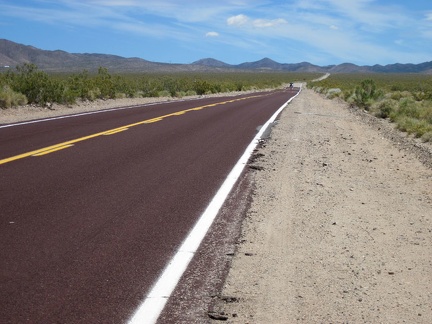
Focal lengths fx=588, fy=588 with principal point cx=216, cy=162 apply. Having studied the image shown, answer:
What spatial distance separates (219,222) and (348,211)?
6.75ft

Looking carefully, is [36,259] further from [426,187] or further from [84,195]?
[426,187]

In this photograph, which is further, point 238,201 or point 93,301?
point 238,201

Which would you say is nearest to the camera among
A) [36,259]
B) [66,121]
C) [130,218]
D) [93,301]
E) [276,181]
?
[93,301]

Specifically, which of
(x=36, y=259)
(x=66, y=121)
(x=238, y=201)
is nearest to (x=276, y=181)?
(x=238, y=201)

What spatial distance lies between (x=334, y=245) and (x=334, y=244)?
40mm

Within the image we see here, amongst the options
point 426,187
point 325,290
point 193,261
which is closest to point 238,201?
point 193,261

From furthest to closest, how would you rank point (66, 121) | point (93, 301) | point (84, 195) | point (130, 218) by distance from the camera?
point (66, 121)
point (84, 195)
point (130, 218)
point (93, 301)

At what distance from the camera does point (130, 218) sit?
7016mm

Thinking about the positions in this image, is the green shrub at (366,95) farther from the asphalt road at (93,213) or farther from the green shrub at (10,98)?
the asphalt road at (93,213)

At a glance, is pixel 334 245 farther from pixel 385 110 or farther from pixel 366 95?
pixel 366 95

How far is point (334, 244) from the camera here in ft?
21.4

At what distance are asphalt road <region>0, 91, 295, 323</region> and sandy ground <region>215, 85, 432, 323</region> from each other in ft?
2.68

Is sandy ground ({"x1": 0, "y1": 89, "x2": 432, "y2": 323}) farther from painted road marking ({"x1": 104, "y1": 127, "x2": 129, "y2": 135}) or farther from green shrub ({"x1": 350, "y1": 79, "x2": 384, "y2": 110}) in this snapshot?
green shrub ({"x1": 350, "y1": 79, "x2": 384, "y2": 110})

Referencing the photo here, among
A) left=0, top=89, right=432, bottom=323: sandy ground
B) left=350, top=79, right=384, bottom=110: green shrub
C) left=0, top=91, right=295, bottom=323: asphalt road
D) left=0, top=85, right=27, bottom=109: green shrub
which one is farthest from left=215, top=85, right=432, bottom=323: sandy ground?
left=350, top=79, right=384, bottom=110: green shrub
